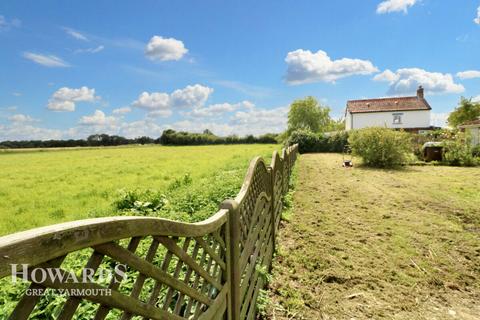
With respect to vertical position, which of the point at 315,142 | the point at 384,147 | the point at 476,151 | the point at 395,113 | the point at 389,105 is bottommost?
the point at 476,151

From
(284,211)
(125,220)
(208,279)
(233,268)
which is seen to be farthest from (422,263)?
(125,220)

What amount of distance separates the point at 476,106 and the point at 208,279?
1987 inches

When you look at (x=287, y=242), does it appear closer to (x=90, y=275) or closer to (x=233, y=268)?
(x=233, y=268)

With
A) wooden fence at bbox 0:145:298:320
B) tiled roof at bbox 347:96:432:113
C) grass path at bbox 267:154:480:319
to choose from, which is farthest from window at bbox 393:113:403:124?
wooden fence at bbox 0:145:298:320

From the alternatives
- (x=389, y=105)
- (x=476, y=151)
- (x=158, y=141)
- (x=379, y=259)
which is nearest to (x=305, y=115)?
(x=389, y=105)

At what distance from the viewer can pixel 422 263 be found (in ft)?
13.8

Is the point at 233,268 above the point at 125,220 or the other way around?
the other way around

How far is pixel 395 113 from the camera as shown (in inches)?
1426

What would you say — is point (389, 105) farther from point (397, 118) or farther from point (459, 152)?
point (459, 152)

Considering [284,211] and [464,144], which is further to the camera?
[464,144]

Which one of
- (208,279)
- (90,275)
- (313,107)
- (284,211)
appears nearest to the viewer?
Result: (90,275)

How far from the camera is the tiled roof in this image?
35.9 m

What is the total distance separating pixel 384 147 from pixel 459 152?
4315mm

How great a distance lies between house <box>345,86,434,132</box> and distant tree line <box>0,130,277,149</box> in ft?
75.0
